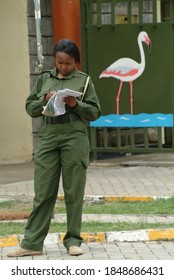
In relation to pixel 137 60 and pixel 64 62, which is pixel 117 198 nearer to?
pixel 137 60

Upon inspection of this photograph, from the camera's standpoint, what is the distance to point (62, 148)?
873 cm

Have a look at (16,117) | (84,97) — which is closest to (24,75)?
(16,117)

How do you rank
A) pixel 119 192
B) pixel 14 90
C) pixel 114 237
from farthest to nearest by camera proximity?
pixel 14 90, pixel 119 192, pixel 114 237

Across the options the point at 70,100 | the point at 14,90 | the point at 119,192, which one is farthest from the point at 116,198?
the point at 14,90

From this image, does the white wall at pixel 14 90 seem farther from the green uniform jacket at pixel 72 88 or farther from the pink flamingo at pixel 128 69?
the green uniform jacket at pixel 72 88

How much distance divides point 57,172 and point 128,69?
24.9 ft

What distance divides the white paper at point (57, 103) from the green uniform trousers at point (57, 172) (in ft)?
0.62

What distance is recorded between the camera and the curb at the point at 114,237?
31.6 feet

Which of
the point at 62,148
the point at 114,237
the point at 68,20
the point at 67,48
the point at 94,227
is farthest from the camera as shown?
the point at 68,20

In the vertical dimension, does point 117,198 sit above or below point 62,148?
below

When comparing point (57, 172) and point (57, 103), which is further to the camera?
point (57, 172)

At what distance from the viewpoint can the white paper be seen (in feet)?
27.6
